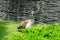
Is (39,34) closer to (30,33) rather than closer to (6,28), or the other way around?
(30,33)

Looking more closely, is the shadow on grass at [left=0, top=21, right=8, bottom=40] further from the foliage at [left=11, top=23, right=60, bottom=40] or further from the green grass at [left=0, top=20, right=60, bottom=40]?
the foliage at [left=11, top=23, right=60, bottom=40]

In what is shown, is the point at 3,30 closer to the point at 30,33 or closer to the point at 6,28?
the point at 6,28

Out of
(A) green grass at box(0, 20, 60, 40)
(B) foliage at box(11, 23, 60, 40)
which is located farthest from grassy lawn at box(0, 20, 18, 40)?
(B) foliage at box(11, 23, 60, 40)

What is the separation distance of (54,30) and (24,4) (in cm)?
223

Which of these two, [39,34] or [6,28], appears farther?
[6,28]

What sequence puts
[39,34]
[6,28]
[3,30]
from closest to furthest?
[39,34] → [3,30] → [6,28]

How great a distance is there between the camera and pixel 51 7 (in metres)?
9.48

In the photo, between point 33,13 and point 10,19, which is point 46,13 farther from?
point 10,19

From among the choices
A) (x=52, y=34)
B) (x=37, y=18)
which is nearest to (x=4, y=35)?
(x=52, y=34)

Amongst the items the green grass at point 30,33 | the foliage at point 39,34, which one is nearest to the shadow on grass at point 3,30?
the green grass at point 30,33

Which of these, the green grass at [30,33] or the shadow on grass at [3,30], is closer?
the green grass at [30,33]

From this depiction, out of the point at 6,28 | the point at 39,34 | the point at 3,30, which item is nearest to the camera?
the point at 39,34

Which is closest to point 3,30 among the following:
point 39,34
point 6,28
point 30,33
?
point 6,28

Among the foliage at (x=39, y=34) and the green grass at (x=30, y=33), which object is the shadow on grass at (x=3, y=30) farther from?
the foliage at (x=39, y=34)
